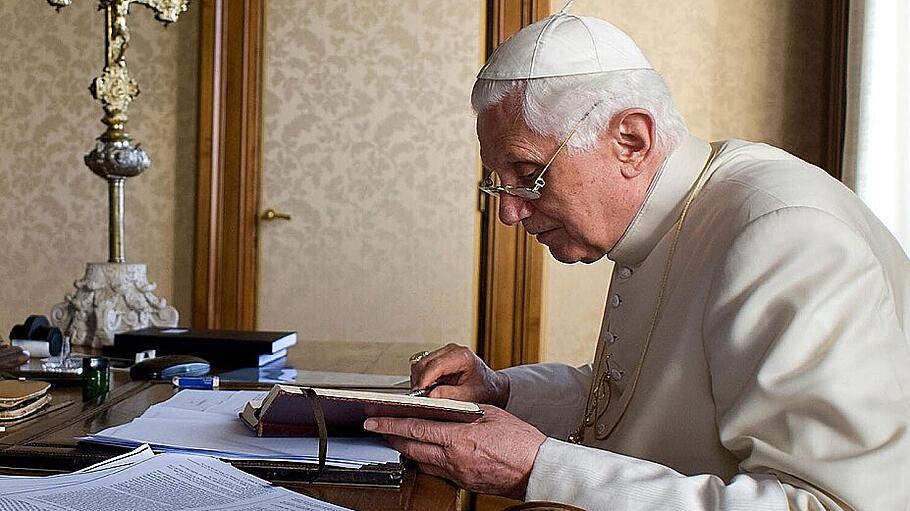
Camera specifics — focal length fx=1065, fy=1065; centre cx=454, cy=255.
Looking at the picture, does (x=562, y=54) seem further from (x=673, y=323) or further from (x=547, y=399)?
(x=547, y=399)

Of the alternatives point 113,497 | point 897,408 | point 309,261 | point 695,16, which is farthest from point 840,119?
point 113,497

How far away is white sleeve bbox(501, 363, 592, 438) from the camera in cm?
Result: 191

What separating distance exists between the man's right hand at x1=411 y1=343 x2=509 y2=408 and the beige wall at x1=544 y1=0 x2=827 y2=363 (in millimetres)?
2494

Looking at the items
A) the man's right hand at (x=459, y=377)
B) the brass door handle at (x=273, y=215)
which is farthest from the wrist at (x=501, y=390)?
the brass door handle at (x=273, y=215)

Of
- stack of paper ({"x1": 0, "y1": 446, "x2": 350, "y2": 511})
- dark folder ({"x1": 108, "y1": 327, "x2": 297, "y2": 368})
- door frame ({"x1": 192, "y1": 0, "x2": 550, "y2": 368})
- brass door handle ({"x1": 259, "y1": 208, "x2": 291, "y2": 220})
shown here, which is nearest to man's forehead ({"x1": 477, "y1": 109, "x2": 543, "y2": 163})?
stack of paper ({"x1": 0, "y1": 446, "x2": 350, "y2": 511})

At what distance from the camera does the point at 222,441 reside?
52.3 inches

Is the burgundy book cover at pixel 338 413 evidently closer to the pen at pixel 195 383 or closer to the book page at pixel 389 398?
the book page at pixel 389 398

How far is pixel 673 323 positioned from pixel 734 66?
2.92 metres

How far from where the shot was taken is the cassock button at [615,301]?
5.95 feet

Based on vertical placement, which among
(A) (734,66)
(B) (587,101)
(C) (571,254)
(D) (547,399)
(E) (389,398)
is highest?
(A) (734,66)

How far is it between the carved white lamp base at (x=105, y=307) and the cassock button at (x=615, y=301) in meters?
1.26

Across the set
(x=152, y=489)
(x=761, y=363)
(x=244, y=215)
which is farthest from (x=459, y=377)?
(x=244, y=215)

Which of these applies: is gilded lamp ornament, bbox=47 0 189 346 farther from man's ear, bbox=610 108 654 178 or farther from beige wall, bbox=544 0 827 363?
beige wall, bbox=544 0 827 363

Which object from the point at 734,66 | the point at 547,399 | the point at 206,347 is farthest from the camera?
the point at 734,66
